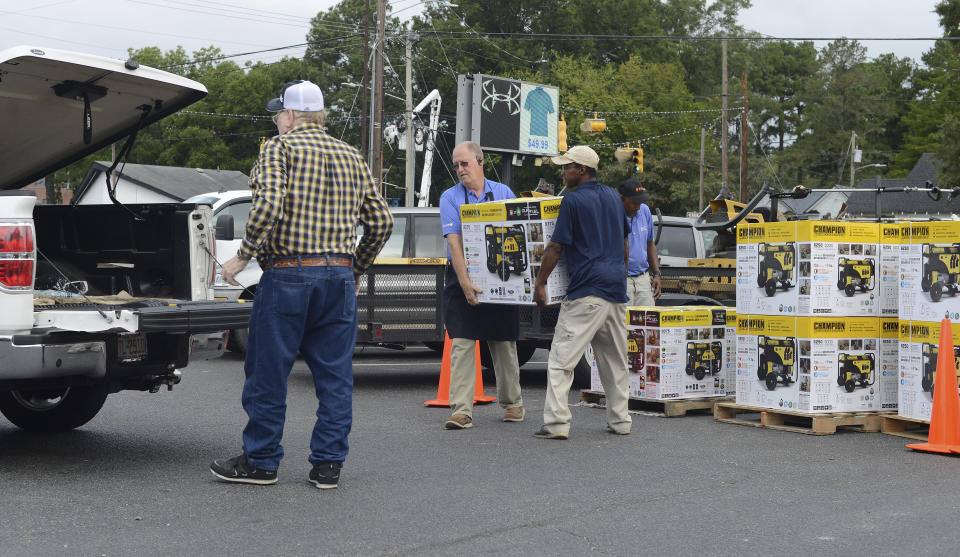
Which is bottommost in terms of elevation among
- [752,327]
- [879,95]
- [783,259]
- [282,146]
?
[752,327]

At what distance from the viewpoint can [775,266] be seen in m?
7.90

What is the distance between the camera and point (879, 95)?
286 ft

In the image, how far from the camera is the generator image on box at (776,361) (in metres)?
7.81

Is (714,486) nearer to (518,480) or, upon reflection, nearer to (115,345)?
(518,480)

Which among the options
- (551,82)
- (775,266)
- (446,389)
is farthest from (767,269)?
Answer: (551,82)

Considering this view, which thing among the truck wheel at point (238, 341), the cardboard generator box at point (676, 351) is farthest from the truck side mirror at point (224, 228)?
the truck wheel at point (238, 341)

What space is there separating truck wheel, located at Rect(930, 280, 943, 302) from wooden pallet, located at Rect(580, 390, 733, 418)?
198 centimetres

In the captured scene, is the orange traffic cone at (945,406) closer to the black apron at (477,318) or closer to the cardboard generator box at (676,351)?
the cardboard generator box at (676,351)

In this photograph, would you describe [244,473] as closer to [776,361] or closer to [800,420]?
[776,361]

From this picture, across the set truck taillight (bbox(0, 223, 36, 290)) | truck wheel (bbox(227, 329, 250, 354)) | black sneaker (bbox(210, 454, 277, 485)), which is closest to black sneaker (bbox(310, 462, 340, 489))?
black sneaker (bbox(210, 454, 277, 485))

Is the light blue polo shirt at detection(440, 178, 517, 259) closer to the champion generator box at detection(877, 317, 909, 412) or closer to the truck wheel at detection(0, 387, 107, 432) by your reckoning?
the truck wheel at detection(0, 387, 107, 432)

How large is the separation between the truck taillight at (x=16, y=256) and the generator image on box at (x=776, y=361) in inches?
198

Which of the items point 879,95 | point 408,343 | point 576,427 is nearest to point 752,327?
point 576,427

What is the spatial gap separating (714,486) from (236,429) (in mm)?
3449
